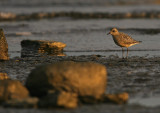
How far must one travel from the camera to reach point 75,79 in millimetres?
8781

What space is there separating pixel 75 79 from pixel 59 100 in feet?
2.50

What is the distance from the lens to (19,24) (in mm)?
29062

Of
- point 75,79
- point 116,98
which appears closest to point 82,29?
point 75,79

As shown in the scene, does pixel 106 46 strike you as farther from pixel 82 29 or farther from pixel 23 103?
pixel 23 103

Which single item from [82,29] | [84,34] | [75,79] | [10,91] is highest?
[82,29]

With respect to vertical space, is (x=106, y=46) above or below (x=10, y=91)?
above

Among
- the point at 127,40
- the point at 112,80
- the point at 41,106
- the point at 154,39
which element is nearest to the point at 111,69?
the point at 112,80

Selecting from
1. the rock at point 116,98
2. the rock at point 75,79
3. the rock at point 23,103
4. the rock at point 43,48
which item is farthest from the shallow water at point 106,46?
the rock at point 23,103

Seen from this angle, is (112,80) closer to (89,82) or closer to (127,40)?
(89,82)

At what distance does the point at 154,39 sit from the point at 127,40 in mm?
4902

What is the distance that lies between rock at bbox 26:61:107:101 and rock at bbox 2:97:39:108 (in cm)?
58

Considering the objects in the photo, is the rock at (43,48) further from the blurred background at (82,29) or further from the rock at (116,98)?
the rock at (116,98)

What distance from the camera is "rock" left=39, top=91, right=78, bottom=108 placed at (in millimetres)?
8195

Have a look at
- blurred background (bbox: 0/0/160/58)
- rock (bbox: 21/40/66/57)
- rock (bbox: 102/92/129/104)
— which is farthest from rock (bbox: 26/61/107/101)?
rock (bbox: 21/40/66/57)
